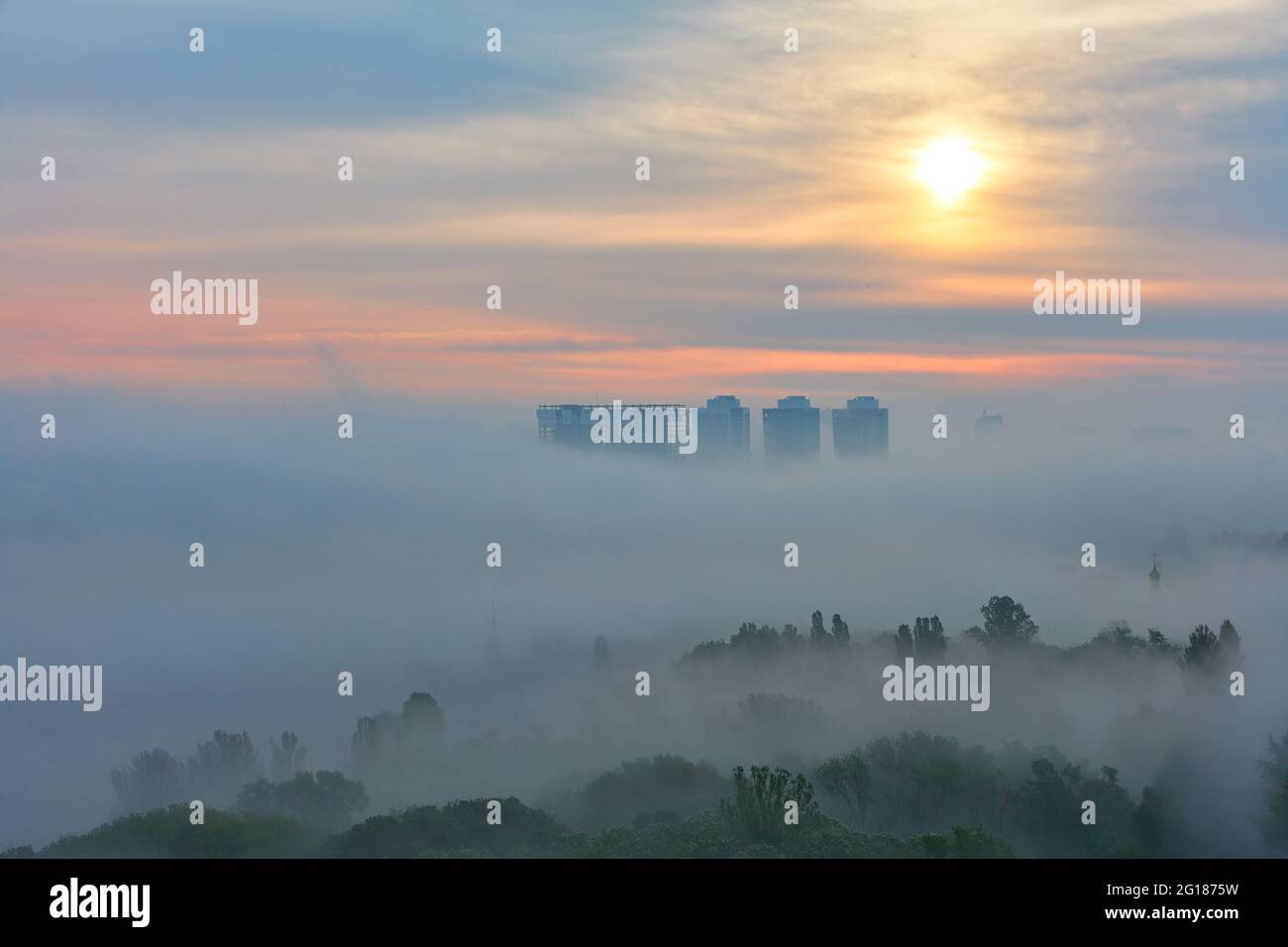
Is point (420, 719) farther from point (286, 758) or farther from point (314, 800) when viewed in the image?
point (314, 800)

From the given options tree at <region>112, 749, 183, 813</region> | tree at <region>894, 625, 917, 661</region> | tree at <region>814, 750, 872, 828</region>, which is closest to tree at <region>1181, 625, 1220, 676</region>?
tree at <region>894, 625, 917, 661</region>

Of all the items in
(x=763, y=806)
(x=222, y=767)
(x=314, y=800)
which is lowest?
(x=314, y=800)

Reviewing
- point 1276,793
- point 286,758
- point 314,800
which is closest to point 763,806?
point 1276,793

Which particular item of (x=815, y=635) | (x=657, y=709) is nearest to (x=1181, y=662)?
(x=815, y=635)

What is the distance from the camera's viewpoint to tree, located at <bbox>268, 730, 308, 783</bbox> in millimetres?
150000

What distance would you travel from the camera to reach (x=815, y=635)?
16350 centimetres

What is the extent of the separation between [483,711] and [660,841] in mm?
102867

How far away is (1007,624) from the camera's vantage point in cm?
15338

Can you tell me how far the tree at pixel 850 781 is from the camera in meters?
91.9

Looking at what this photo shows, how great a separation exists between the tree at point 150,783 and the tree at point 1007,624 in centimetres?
9196

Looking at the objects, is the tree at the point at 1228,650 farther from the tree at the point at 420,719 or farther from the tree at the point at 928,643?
the tree at the point at 420,719

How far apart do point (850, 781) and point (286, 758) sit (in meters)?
81.6
